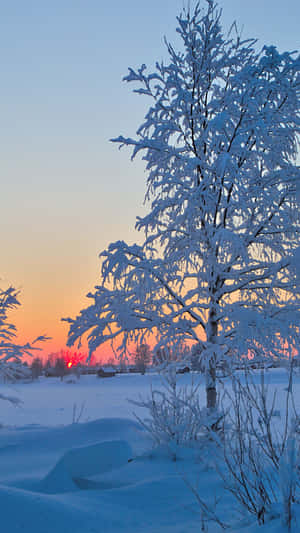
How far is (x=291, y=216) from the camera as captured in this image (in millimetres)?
7359

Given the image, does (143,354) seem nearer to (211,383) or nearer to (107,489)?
(211,383)

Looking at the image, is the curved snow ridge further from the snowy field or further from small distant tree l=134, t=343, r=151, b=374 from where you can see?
small distant tree l=134, t=343, r=151, b=374

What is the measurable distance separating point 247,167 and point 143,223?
7.45ft

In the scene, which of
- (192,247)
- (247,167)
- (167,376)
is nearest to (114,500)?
(167,376)

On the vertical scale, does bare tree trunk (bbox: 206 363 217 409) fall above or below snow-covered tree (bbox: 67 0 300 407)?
below

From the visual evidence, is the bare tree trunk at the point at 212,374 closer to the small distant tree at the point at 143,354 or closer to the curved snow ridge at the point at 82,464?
the small distant tree at the point at 143,354

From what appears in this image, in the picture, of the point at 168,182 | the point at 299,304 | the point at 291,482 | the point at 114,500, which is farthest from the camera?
the point at 168,182

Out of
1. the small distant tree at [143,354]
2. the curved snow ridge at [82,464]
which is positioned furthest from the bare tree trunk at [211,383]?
the curved snow ridge at [82,464]

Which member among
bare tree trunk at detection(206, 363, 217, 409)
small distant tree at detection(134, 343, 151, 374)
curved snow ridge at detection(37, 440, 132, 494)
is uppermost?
small distant tree at detection(134, 343, 151, 374)

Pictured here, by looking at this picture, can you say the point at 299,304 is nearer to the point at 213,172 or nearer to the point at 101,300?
the point at 213,172

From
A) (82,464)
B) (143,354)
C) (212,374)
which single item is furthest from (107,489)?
(143,354)

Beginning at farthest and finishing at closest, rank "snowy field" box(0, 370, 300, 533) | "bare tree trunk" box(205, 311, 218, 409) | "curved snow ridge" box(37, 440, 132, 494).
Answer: "bare tree trunk" box(205, 311, 218, 409)
"curved snow ridge" box(37, 440, 132, 494)
"snowy field" box(0, 370, 300, 533)

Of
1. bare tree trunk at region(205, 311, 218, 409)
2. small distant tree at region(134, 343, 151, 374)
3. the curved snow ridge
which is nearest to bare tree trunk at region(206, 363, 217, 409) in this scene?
bare tree trunk at region(205, 311, 218, 409)

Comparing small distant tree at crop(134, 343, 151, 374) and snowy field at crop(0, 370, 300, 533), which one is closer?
snowy field at crop(0, 370, 300, 533)
